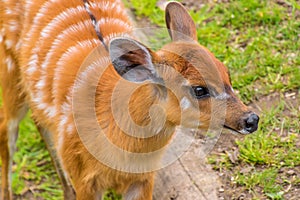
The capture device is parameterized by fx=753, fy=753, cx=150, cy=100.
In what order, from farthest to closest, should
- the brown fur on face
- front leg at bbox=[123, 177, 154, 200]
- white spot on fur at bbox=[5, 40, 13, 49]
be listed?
white spot on fur at bbox=[5, 40, 13, 49], front leg at bbox=[123, 177, 154, 200], the brown fur on face

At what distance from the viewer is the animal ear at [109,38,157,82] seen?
4.03m

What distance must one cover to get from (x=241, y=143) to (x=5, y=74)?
1764 mm

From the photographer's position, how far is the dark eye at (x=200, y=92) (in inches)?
162

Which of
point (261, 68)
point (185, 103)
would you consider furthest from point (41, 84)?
point (261, 68)

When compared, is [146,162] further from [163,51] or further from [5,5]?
[5,5]

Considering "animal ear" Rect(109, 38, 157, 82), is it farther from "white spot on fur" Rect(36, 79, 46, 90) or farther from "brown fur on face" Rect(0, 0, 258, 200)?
"white spot on fur" Rect(36, 79, 46, 90)

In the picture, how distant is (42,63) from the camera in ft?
16.4

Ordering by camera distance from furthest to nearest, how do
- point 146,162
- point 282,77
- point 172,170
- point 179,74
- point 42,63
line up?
point 282,77 < point 172,170 < point 42,63 < point 146,162 < point 179,74

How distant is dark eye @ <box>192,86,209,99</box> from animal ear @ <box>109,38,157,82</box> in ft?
0.79

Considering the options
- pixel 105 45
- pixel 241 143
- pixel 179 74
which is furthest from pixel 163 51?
pixel 241 143

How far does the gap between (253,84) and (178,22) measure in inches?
60.1

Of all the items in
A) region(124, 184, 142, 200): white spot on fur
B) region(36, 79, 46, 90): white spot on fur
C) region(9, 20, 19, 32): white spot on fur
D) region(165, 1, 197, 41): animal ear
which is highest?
region(165, 1, 197, 41): animal ear

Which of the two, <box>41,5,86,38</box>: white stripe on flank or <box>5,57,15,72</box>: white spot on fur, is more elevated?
<box>41,5,86,38</box>: white stripe on flank

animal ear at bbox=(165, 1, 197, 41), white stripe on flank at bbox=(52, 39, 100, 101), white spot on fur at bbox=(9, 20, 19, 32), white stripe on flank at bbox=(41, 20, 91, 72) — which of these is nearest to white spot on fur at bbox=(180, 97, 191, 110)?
animal ear at bbox=(165, 1, 197, 41)
